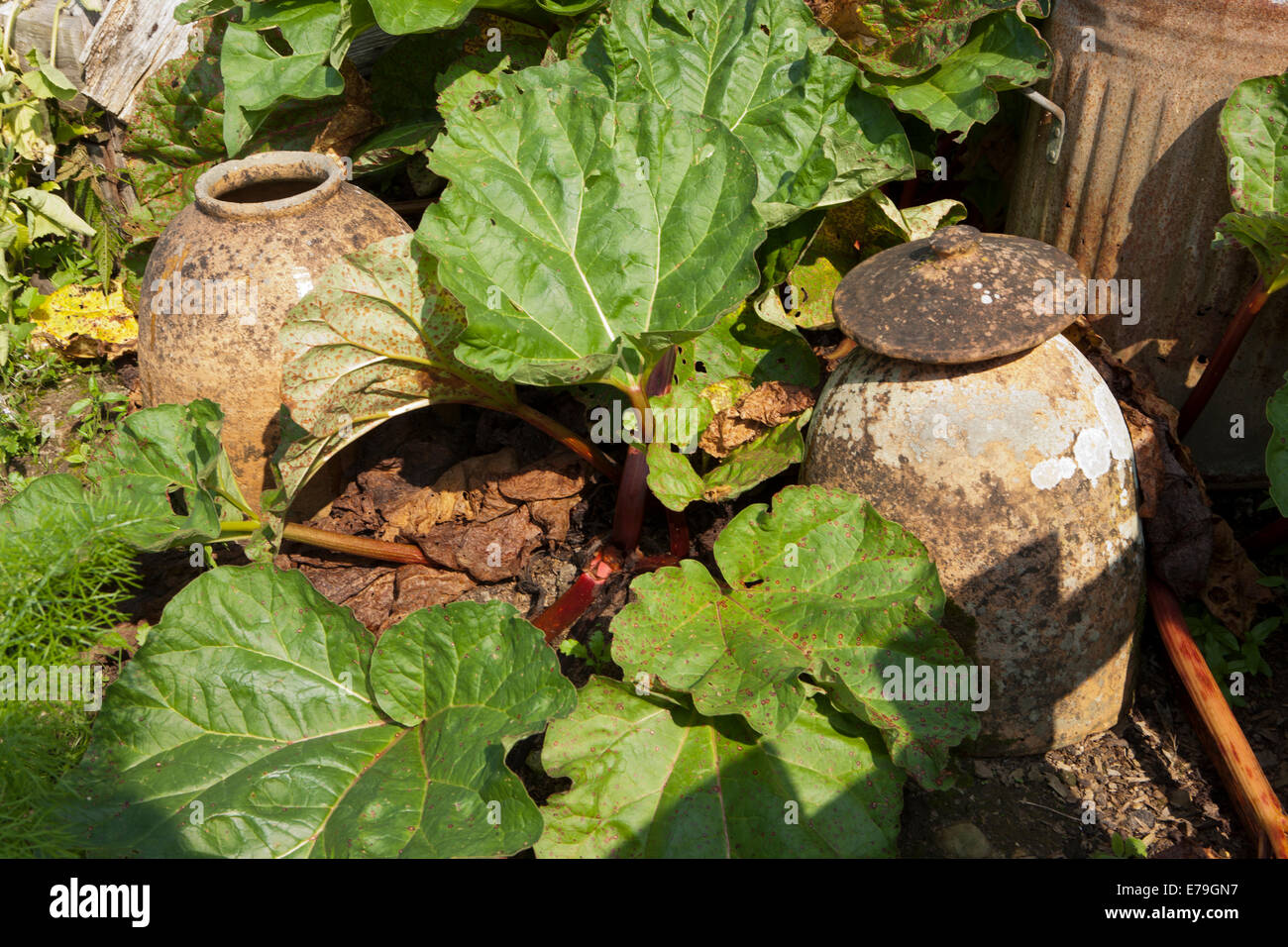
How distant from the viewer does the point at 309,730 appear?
259cm

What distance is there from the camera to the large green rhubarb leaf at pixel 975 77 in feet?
10.5

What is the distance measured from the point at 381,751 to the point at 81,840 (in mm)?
654

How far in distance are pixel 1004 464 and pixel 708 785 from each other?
1.06 m

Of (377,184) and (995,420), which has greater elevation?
(995,420)

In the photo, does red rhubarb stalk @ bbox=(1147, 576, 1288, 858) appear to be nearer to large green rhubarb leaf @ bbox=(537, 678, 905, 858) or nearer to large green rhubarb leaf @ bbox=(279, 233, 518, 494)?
large green rhubarb leaf @ bbox=(537, 678, 905, 858)

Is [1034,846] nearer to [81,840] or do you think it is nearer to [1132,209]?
[1132,209]

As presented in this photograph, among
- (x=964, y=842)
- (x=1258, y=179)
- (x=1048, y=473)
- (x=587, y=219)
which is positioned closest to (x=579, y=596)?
(x=587, y=219)

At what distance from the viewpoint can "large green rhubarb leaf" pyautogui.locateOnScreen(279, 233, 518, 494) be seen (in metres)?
2.99

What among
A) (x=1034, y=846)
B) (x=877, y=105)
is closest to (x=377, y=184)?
(x=877, y=105)

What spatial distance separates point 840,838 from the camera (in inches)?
95.9

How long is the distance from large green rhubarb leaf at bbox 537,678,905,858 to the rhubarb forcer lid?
93 centimetres

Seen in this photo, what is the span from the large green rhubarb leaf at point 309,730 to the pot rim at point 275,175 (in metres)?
1.29

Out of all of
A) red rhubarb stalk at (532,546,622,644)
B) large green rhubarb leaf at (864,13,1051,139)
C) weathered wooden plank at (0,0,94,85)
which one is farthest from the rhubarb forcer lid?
weathered wooden plank at (0,0,94,85)

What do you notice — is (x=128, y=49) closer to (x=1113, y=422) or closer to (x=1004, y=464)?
(x=1004, y=464)
